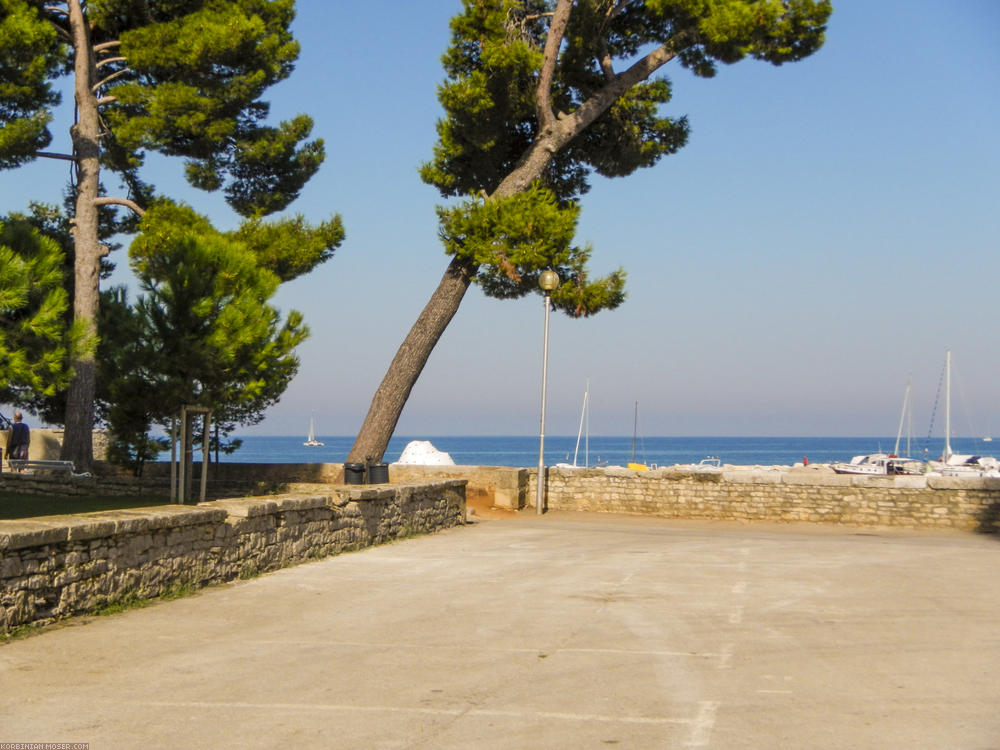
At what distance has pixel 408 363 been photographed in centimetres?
1894

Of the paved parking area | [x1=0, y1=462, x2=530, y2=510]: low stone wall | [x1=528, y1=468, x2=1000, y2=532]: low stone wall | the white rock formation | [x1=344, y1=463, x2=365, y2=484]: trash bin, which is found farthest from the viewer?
the white rock formation

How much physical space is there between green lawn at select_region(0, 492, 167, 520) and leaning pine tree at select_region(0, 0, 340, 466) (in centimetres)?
263

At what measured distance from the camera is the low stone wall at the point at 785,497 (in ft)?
54.6

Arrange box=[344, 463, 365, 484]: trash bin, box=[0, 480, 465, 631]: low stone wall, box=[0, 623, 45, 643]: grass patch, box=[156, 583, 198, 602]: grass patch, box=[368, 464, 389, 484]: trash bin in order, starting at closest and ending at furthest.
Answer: box=[0, 623, 45, 643]: grass patch
box=[0, 480, 465, 631]: low stone wall
box=[156, 583, 198, 602]: grass patch
box=[344, 463, 365, 484]: trash bin
box=[368, 464, 389, 484]: trash bin

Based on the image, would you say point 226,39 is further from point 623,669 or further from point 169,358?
point 623,669

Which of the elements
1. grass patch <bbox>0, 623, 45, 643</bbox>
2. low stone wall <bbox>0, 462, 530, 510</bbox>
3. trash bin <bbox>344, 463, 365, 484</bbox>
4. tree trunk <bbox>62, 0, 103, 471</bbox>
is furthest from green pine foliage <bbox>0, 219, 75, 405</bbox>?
tree trunk <bbox>62, 0, 103, 471</bbox>

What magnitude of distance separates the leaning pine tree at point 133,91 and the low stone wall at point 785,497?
22.6 feet

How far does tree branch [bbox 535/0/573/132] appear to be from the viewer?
64.6ft

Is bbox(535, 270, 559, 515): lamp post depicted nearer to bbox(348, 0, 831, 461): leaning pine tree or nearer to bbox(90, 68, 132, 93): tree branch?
bbox(348, 0, 831, 461): leaning pine tree

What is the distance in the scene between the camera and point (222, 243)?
14.7m

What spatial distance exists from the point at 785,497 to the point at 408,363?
7350 millimetres

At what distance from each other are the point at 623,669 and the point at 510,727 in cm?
136

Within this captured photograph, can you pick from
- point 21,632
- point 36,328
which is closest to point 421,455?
point 36,328

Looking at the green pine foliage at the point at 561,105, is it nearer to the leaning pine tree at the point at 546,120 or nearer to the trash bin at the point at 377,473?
the leaning pine tree at the point at 546,120
